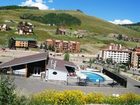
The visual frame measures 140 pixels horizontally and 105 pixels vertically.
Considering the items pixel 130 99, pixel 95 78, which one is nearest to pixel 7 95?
pixel 130 99

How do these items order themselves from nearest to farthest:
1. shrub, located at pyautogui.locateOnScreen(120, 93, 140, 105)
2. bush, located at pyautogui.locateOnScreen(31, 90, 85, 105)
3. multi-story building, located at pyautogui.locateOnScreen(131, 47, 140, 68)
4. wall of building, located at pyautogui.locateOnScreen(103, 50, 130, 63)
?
bush, located at pyautogui.locateOnScreen(31, 90, 85, 105)
shrub, located at pyautogui.locateOnScreen(120, 93, 140, 105)
multi-story building, located at pyautogui.locateOnScreen(131, 47, 140, 68)
wall of building, located at pyautogui.locateOnScreen(103, 50, 130, 63)

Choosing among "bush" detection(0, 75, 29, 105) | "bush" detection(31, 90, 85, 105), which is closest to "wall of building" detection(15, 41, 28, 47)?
"bush" detection(31, 90, 85, 105)

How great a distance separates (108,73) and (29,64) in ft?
46.6

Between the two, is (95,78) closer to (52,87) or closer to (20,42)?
(52,87)

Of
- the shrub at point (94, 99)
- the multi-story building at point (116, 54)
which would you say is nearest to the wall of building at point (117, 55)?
the multi-story building at point (116, 54)

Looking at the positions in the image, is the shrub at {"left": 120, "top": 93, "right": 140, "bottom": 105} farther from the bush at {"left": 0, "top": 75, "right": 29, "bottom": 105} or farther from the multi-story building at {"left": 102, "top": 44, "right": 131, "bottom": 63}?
the multi-story building at {"left": 102, "top": 44, "right": 131, "bottom": 63}

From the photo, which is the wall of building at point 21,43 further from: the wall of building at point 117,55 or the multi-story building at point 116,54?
the wall of building at point 117,55

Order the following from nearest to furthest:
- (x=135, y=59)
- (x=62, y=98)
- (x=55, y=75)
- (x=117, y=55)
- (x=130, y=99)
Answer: (x=62, y=98) < (x=130, y=99) < (x=55, y=75) < (x=135, y=59) < (x=117, y=55)

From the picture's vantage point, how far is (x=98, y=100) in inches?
1241

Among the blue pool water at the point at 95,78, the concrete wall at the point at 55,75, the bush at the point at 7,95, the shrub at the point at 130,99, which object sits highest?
the bush at the point at 7,95

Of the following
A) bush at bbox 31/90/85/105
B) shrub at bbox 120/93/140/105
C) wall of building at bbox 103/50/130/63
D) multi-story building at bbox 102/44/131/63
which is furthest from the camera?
multi-story building at bbox 102/44/131/63

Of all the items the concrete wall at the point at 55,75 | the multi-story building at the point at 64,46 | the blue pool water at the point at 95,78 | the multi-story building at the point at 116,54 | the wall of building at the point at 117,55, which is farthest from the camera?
the multi-story building at the point at 64,46

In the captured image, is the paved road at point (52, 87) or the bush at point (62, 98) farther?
the paved road at point (52, 87)

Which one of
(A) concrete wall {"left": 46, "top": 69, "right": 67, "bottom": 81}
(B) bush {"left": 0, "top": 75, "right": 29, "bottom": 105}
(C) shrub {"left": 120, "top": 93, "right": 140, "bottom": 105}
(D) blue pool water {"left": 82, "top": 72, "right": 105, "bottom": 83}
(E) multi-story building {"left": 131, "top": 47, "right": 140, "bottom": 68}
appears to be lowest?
(E) multi-story building {"left": 131, "top": 47, "right": 140, "bottom": 68}
